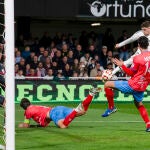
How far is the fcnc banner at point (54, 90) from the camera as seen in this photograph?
21.5 meters

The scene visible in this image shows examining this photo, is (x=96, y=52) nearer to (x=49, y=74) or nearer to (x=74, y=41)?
(x=74, y=41)

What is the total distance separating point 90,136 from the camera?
38.8 feet

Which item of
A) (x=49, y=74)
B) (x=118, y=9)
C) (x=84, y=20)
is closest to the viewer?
(x=49, y=74)

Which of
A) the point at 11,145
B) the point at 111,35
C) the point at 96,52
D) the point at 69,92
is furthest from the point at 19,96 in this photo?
the point at 11,145

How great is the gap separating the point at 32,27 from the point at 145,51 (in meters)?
15.8

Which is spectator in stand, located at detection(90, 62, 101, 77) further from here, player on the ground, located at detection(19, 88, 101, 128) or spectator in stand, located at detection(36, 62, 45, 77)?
player on the ground, located at detection(19, 88, 101, 128)

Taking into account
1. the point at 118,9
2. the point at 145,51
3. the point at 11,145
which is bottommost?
the point at 11,145

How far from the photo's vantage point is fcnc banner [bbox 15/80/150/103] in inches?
848

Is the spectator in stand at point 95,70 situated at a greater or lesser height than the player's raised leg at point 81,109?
greater

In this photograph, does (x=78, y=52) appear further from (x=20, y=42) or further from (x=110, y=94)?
(x=110, y=94)

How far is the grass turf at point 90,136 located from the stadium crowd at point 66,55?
746 cm

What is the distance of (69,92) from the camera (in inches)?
862

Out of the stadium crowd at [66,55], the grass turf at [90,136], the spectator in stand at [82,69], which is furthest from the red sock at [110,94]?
the spectator in stand at [82,69]

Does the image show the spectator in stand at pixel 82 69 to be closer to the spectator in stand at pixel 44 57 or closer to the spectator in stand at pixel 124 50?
the spectator in stand at pixel 44 57
